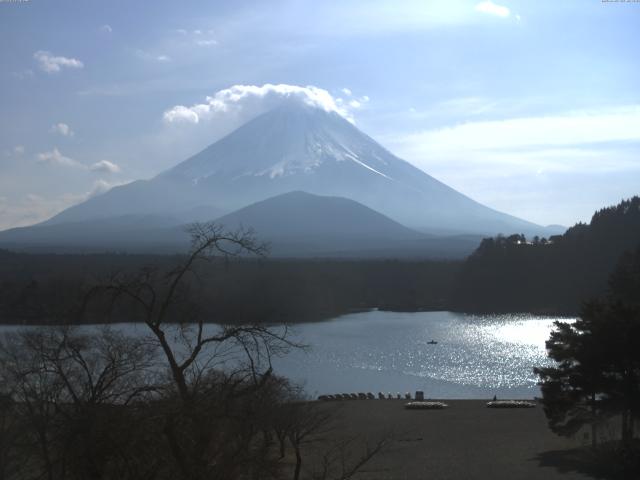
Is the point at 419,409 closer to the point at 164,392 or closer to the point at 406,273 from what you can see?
the point at 164,392

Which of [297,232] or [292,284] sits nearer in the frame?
[292,284]

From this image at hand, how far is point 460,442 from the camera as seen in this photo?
9203 millimetres

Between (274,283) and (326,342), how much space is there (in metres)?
7.15

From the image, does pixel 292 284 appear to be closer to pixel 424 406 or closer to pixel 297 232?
pixel 424 406

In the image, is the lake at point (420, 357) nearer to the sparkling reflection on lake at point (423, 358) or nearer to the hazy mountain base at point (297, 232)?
the sparkling reflection on lake at point (423, 358)

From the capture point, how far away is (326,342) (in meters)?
21.5

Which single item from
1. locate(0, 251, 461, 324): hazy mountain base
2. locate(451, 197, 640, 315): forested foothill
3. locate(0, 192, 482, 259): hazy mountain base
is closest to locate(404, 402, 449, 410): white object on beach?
locate(0, 251, 461, 324): hazy mountain base

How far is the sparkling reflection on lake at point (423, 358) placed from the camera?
15320 millimetres

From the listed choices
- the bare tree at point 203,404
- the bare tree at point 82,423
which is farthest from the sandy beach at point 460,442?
the bare tree at point 203,404

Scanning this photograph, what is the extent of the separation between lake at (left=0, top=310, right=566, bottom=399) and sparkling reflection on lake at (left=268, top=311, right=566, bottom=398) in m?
0.02

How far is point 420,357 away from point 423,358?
0.50ft

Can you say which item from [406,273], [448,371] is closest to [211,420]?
[448,371]

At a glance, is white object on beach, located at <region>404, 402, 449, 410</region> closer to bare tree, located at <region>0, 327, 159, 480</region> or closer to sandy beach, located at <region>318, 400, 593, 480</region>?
sandy beach, located at <region>318, 400, 593, 480</region>

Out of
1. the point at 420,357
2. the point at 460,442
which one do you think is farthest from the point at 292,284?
the point at 460,442
